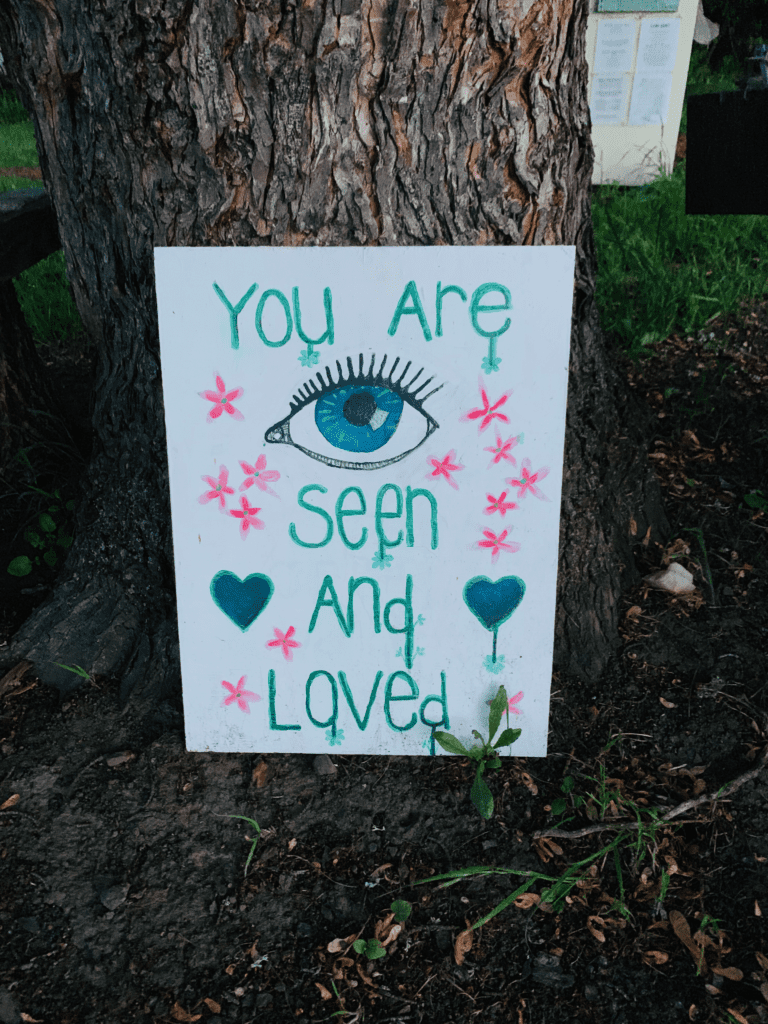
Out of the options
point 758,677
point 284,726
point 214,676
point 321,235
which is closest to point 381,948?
point 284,726

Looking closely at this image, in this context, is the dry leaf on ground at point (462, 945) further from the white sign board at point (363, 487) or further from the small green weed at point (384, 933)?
the white sign board at point (363, 487)

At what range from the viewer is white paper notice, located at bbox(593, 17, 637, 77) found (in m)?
5.85

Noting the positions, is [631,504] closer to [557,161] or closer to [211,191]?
[557,161]

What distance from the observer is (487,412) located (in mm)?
1434

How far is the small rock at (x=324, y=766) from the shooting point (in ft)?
5.46

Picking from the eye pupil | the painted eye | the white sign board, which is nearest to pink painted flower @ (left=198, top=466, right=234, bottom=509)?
the white sign board

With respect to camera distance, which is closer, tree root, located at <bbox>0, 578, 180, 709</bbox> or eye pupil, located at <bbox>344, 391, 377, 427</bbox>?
eye pupil, located at <bbox>344, 391, 377, 427</bbox>

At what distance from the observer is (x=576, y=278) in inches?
70.1

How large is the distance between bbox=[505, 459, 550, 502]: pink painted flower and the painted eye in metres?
0.19

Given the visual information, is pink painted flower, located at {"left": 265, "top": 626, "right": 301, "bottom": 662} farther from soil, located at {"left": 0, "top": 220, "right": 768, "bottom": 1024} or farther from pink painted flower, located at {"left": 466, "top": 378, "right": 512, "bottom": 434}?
pink painted flower, located at {"left": 466, "top": 378, "right": 512, "bottom": 434}

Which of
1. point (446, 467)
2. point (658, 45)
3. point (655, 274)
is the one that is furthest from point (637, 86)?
point (446, 467)

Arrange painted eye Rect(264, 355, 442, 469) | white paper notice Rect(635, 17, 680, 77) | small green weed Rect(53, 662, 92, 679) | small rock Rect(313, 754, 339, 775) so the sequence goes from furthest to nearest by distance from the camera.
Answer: white paper notice Rect(635, 17, 680, 77)
small green weed Rect(53, 662, 92, 679)
small rock Rect(313, 754, 339, 775)
painted eye Rect(264, 355, 442, 469)

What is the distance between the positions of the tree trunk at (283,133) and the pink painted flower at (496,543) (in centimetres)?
55

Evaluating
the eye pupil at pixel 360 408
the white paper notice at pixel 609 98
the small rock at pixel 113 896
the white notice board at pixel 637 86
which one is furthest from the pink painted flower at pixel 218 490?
the white paper notice at pixel 609 98
